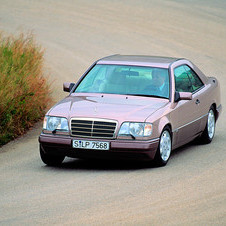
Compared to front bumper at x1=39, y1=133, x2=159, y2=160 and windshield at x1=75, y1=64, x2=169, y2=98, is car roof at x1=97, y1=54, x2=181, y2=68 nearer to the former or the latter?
windshield at x1=75, y1=64, x2=169, y2=98

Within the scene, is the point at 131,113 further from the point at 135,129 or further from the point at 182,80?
the point at 182,80

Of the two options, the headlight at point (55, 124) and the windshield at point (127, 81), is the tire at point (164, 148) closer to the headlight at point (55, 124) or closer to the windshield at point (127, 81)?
the windshield at point (127, 81)

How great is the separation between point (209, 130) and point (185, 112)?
1389mm

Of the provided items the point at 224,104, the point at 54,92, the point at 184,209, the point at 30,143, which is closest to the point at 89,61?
the point at 54,92

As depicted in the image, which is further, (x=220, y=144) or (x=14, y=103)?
(x=14, y=103)

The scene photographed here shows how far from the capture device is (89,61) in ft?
73.2

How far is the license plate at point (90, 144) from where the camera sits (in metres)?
10.6

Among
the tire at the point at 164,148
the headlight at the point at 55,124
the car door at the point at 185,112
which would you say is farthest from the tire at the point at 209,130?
the headlight at the point at 55,124

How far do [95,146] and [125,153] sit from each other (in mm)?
422

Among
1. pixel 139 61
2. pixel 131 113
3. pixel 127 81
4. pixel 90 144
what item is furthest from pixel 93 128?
pixel 139 61

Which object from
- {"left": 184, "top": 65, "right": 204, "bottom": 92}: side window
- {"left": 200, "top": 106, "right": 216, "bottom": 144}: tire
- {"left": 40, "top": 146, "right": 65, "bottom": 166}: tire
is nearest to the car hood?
{"left": 40, "top": 146, "right": 65, "bottom": 166}: tire

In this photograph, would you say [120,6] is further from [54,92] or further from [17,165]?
[17,165]

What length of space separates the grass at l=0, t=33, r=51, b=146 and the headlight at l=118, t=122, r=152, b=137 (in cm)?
385

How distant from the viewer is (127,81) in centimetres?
1192
